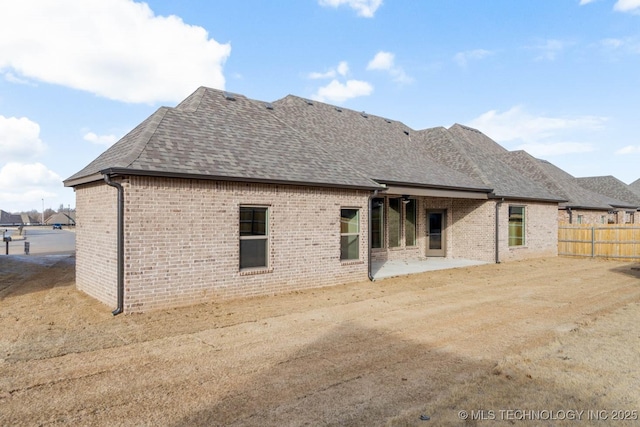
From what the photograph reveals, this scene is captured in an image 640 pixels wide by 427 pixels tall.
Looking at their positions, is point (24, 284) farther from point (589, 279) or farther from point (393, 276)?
Answer: point (589, 279)

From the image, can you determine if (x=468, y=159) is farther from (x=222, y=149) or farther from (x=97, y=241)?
(x=97, y=241)

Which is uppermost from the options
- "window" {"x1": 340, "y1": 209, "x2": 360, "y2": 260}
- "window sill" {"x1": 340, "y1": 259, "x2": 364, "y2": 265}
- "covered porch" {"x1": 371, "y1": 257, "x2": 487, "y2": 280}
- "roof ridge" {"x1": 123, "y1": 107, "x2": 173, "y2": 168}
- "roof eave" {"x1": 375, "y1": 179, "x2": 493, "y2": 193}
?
"roof ridge" {"x1": 123, "y1": 107, "x2": 173, "y2": 168}

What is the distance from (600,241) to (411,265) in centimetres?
1080

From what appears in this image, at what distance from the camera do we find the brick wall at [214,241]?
834 cm

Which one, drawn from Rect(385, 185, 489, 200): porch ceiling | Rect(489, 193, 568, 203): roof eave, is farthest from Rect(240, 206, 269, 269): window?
Rect(489, 193, 568, 203): roof eave

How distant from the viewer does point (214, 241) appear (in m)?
9.25

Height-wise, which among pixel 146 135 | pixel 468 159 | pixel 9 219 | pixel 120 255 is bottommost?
pixel 9 219

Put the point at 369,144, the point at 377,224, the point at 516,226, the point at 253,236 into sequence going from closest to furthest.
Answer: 1. the point at 253,236
2. the point at 377,224
3. the point at 369,144
4. the point at 516,226

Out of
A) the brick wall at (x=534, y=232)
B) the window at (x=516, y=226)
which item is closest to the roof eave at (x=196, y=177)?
the brick wall at (x=534, y=232)

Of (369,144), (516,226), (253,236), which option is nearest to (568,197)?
(516,226)

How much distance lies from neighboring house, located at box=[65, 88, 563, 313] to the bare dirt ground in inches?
30.8

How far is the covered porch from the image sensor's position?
1369cm

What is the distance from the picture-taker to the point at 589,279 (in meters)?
13.0

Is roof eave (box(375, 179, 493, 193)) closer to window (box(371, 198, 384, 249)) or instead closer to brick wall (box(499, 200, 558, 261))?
brick wall (box(499, 200, 558, 261))
